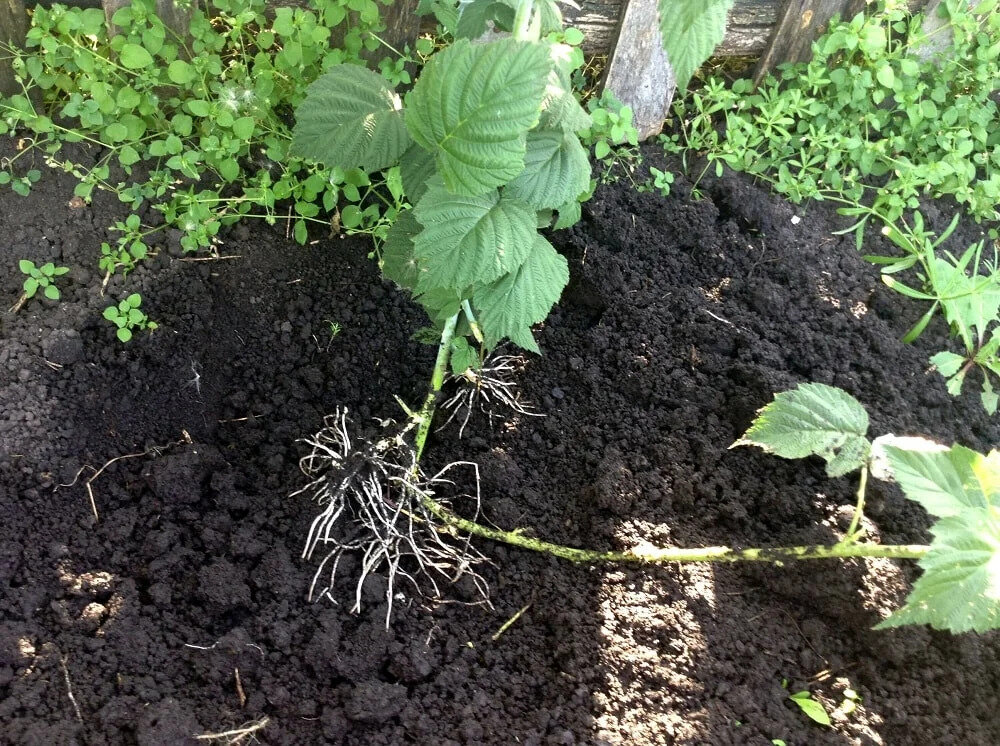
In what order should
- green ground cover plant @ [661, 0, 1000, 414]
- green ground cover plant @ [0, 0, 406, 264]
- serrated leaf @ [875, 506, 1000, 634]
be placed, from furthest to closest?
green ground cover plant @ [661, 0, 1000, 414] → green ground cover plant @ [0, 0, 406, 264] → serrated leaf @ [875, 506, 1000, 634]

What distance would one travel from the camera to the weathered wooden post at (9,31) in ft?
6.65

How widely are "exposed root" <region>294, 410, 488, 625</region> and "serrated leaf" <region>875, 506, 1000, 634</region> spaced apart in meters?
0.90

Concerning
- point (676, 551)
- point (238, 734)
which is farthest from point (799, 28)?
point (238, 734)

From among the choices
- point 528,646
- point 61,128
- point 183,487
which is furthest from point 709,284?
point 61,128

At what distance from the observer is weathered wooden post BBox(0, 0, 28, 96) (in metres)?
2.03

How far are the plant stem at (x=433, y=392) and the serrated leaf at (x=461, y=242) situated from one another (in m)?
0.32

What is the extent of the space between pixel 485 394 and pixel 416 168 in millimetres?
642

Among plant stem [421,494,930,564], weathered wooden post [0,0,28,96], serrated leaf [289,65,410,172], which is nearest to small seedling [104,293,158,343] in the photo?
serrated leaf [289,65,410,172]

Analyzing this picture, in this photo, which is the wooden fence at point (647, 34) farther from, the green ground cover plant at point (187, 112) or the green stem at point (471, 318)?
the green stem at point (471, 318)

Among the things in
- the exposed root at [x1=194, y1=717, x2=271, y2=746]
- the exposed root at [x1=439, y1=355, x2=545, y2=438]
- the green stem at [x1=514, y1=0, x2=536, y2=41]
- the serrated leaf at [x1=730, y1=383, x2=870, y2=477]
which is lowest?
the exposed root at [x1=194, y1=717, x2=271, y2=746]

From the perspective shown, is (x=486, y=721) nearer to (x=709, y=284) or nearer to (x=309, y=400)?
(x=309, y=400)

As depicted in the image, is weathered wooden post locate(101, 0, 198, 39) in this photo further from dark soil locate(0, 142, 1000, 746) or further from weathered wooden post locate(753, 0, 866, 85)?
weathered wooden post locate(753, 0, 866, 85)

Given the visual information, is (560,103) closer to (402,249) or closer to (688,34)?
(688,34)

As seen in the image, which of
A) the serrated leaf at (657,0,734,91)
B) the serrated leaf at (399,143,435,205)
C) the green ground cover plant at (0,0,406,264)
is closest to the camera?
the serrated leaf at (657,0,734,91)
